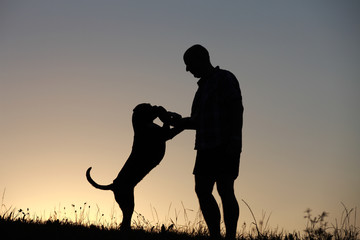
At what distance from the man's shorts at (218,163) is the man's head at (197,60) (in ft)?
3.39

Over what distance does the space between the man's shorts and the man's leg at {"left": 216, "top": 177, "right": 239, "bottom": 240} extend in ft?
0.33

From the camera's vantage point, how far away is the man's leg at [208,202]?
5.26 m

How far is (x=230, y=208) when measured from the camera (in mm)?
5070

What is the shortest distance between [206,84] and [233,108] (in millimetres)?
532

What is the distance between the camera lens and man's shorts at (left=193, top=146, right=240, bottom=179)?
5141mm

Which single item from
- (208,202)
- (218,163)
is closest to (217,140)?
(218,163)

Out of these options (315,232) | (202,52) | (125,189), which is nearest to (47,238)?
(125,189)

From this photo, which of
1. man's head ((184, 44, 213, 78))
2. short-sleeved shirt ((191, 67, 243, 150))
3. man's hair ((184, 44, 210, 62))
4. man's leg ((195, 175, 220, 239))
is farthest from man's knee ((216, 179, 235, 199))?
man's hair ((184, 44, 210, 62))

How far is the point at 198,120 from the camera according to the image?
5.55 m

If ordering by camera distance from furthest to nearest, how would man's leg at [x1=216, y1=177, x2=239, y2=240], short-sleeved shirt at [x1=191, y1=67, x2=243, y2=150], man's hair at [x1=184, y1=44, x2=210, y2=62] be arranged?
man's hair at [x1=184, y1=44, x2=210, y2=62]
short-sleeved shirt at [x1=191, y1=67, x2=243, y2=150]
man's leg at [x1=216, y1=177, x2=239, y2=240]

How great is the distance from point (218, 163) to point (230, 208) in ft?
1.77

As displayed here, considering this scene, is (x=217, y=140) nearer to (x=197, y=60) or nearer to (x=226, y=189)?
(x=226, y=189)

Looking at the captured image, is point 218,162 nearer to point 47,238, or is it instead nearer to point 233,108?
point 233,108

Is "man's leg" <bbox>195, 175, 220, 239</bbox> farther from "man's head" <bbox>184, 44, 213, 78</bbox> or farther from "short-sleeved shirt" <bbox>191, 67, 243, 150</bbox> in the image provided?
"man's head" <bbox>184, 44, 213, 78</bbox>
